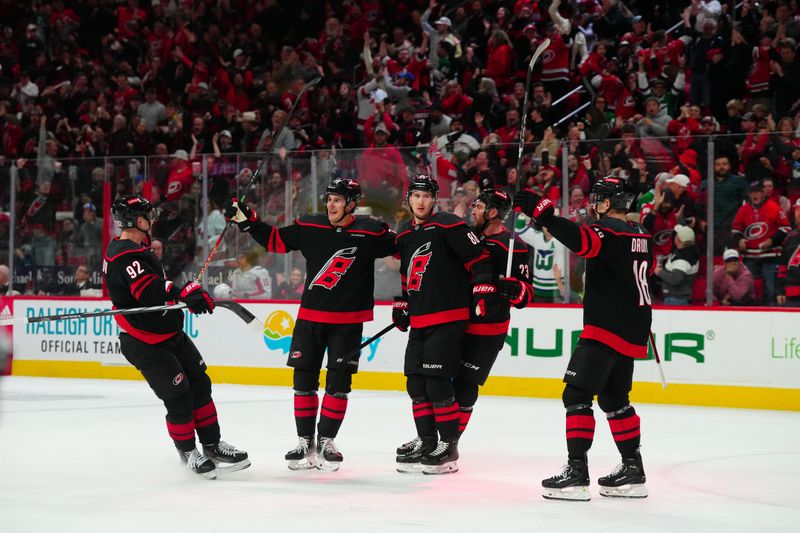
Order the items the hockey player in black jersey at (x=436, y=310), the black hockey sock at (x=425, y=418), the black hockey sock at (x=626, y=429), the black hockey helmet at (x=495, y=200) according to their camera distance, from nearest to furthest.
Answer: the black hockey sock at (x=626, y=429), the hockey player in black jersey at (x=436, y=310), the black hockey sock at (x=425, y=418), the black hockey helmet at (x=495, y=200)

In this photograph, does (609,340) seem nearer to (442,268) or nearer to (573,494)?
(573,494)

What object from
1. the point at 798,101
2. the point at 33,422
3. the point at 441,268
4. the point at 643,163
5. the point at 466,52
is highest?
the point at 466,52

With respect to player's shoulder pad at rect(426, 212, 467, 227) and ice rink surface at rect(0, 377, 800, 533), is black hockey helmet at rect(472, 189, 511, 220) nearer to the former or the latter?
player's shoulder pad at rect(426, 212, 467, 227)

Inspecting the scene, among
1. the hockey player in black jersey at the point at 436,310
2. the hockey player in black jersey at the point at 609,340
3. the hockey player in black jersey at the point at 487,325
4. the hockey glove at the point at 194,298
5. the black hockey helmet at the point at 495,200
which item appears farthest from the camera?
the black hockey helmet at the point at 495,200

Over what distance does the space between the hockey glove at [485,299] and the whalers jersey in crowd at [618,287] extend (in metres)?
0.60

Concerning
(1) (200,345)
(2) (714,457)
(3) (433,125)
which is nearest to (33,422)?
(1) (200,345)

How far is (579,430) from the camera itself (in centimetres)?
539

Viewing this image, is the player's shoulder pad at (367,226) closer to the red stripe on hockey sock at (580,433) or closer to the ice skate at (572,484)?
the red stripe on hockey sock at (580,433)

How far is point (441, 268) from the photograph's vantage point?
6.16 m

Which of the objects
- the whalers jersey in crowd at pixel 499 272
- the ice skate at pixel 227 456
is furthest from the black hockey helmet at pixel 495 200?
the ice skate at pixel 227 456

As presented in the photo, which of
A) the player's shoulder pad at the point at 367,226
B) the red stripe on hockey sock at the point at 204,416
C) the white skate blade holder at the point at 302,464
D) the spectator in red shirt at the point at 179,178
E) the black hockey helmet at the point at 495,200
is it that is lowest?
the white skate blade holder at the point at 302,464

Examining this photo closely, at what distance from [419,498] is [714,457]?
87.0 inches

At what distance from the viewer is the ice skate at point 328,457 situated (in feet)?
20.3

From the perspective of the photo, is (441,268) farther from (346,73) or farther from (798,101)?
(346,73)
